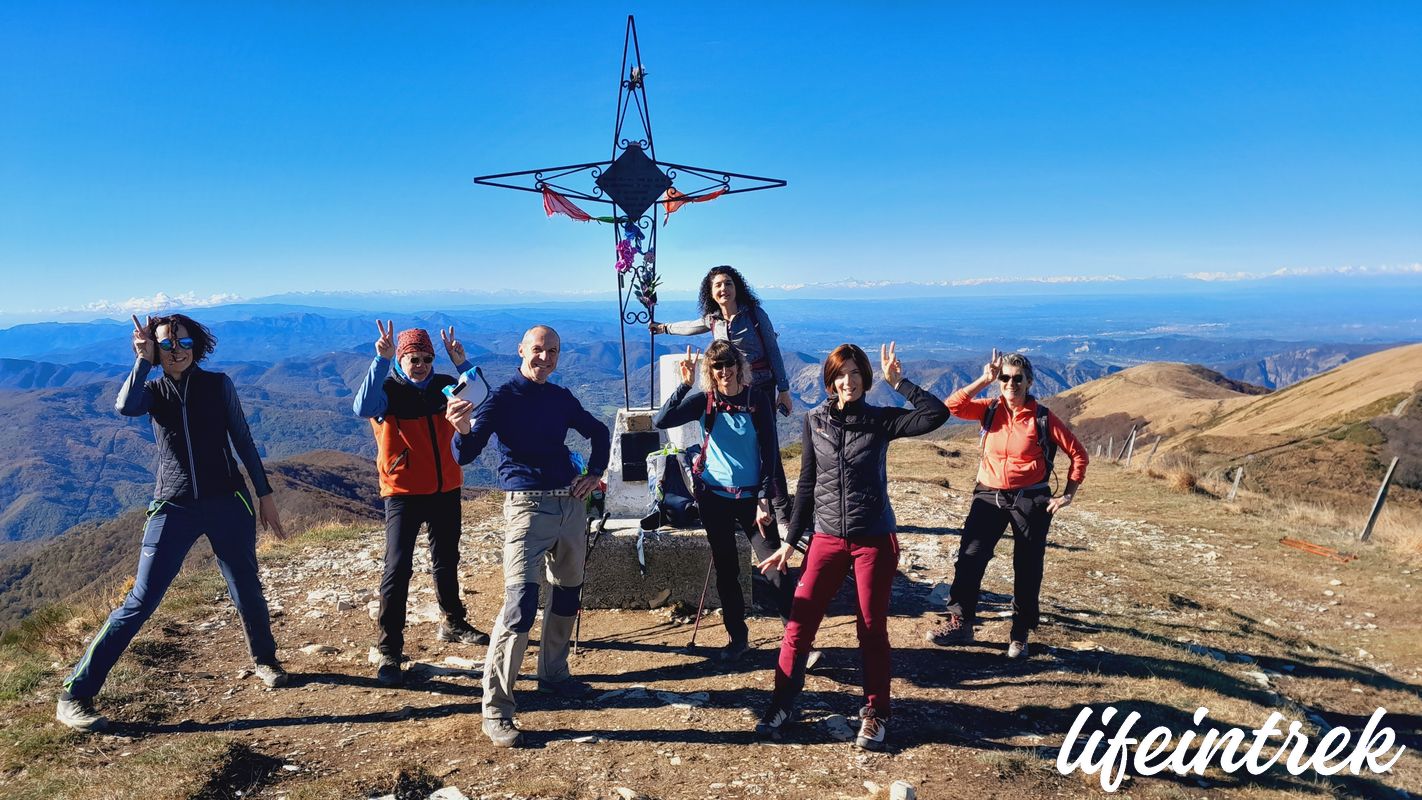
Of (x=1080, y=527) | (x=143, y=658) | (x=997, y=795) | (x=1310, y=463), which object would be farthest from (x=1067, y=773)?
(x=1310, y=463)

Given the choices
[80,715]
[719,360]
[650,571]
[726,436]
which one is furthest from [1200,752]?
[80,715]

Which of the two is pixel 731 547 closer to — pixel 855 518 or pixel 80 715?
pixel 855 518

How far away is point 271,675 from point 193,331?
2.51 m

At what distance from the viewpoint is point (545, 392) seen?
467 centimetres

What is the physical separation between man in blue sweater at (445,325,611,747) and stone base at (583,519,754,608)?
197 cm

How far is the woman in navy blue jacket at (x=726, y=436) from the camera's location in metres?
5.05

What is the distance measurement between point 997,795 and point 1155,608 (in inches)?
200

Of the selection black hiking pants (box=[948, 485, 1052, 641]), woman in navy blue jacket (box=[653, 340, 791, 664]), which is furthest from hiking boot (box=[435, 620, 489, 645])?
black hiking pants (box=[948, 485, 1052, 641])

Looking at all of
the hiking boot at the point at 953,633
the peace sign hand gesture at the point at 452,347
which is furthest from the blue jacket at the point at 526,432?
the hiking boot at the point at 953,633

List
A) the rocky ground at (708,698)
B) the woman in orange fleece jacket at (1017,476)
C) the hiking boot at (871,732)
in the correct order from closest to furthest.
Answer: the rocky ground at (708,698), the hiking boot at (871,732), the woman in orange fleece jacket at (1017,476)

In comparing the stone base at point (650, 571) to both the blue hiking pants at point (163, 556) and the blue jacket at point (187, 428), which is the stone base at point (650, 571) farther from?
the blue jacket at point (187, 428)

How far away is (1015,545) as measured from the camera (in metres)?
5.66

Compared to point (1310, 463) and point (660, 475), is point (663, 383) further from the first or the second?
point (1310, 463)

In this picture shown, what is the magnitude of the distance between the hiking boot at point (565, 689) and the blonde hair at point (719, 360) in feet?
7.47
